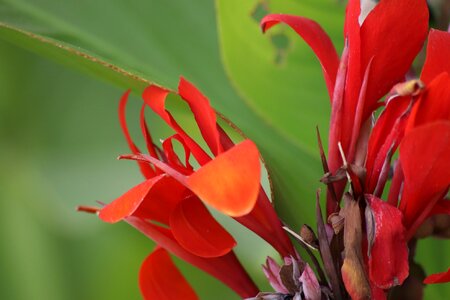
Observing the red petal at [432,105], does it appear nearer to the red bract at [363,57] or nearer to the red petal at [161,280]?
the red bract at [363,57]

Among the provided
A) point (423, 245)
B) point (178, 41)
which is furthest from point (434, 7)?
point (178, 41)

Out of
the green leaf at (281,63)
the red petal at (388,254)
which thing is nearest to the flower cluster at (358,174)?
the red petal at (388,254)

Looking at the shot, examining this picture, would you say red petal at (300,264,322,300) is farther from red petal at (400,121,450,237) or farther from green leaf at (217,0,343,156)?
green leaf at (217,0,343,156)

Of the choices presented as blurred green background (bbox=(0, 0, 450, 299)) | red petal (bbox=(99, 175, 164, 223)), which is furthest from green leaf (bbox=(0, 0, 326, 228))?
red petal (bbox=(99, 175, 164, 223))

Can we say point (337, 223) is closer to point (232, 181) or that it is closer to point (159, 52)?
point (232, 181)

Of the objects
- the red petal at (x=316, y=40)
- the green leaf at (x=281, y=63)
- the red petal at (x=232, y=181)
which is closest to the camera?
the red petal at (x=232, y=181)
